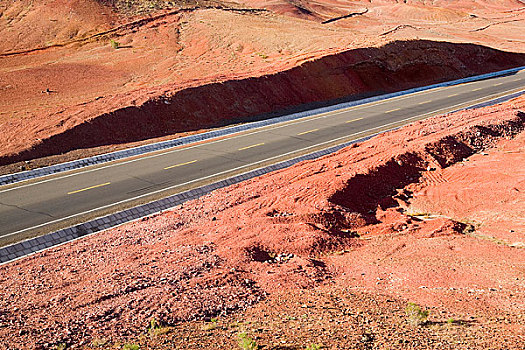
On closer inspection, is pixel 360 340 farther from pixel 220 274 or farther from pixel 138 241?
pixel 138 241

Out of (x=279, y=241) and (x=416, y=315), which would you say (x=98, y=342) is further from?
(x=279, y=241)

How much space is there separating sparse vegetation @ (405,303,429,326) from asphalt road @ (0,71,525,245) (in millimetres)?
10013

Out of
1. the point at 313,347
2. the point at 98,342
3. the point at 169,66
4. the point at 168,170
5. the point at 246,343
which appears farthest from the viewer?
the point at 169,66

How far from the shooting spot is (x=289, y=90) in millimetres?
33312

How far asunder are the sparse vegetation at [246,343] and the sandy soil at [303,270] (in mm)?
164

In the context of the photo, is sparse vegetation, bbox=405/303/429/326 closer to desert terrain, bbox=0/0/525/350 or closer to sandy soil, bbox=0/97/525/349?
desert terrain, bbox=0/0/525/350

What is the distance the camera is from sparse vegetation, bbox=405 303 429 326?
737cm

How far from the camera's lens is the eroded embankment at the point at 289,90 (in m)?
23.7

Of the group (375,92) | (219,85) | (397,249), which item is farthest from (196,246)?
(375,92)

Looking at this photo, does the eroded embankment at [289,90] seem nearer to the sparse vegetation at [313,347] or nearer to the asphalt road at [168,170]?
the asphalt road at [168,170]

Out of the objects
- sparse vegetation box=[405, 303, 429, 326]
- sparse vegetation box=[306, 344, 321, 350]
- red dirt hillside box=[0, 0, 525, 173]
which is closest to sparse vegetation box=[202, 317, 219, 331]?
sparse vegetation box=[306, 344, 321, 350]

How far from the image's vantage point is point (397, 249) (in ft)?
37.3

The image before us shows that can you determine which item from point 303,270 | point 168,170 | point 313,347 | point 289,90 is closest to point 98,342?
point 313,347

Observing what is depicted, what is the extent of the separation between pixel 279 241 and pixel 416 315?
450cm
